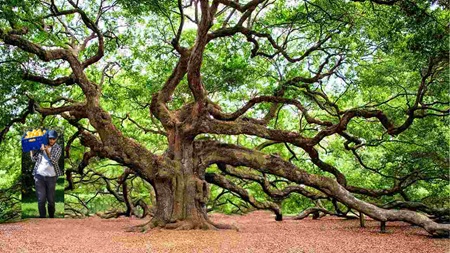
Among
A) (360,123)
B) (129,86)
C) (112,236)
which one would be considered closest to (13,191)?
(129,86)

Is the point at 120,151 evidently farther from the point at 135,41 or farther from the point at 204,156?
the point at 135,41

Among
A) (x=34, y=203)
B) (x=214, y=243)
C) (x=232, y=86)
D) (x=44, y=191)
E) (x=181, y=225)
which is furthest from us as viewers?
(x=34, y=203)

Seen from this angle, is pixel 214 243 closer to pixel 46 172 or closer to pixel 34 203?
pixel 46 172

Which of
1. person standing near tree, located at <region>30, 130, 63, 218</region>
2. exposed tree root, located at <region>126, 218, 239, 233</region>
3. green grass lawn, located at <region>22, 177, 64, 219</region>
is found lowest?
exposed tree root, located at <region>126, 218, 239, 233</region>

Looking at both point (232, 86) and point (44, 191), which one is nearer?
point (232, 86)

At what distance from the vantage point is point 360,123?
36.2 ft

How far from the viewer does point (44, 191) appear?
11.9 metres

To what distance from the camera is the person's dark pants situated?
469 inches

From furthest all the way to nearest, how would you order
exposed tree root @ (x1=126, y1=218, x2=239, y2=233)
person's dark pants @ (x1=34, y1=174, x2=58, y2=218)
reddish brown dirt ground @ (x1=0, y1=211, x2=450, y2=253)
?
1. person's dark pants @ (x1=34, y1=174, x2=58, y2=218)
2. exposed tree root @ (x1=126, y1=218, x2=239, y2=233)
3. reddish brown dirt ground @ (x1=0, y1=211, x2=450, y2=253)

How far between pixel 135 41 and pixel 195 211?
5.20 metres

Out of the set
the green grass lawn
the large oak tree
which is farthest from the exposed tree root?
the green grass lawn

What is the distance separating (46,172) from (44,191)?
21.0 inches

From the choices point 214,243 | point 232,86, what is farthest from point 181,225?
point 232,86

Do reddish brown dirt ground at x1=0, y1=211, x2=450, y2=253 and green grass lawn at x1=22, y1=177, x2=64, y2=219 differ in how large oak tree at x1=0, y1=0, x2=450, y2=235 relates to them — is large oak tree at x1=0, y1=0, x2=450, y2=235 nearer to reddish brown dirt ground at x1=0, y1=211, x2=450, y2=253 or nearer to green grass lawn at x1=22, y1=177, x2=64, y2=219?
reddish brown dirt ground at x1=0, y1=211, x2=450, y2=253
